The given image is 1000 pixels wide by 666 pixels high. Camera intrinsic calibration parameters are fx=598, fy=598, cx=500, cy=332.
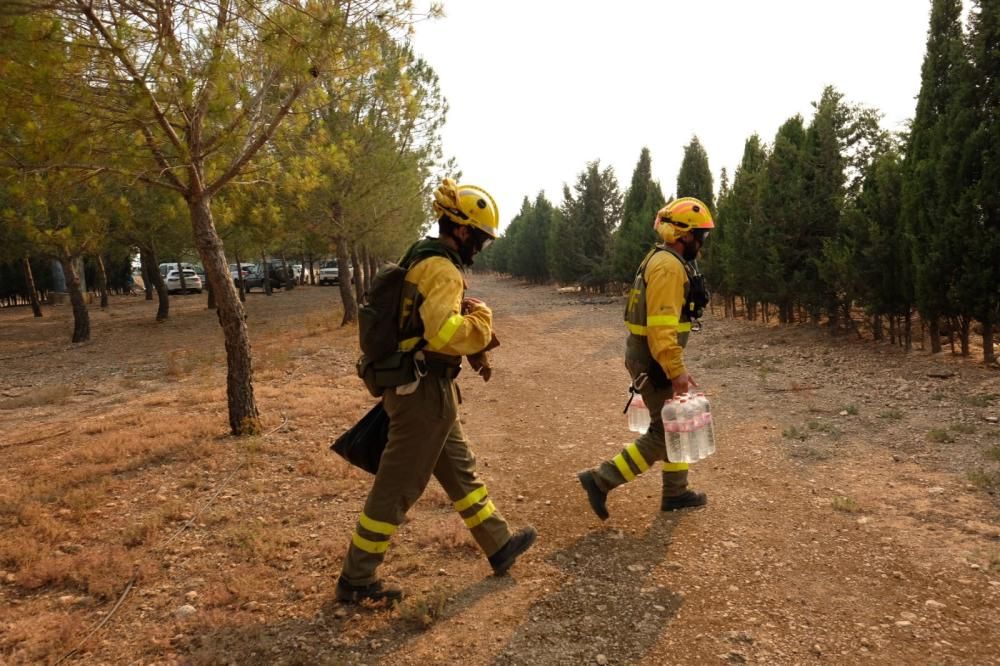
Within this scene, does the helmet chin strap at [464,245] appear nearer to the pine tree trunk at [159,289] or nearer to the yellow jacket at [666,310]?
the yellow jacket at [666,310]

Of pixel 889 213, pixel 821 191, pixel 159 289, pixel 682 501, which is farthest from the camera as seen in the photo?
pixel 159 289

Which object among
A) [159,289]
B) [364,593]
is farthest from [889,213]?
[159,289]

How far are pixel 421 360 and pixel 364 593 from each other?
1.29 m

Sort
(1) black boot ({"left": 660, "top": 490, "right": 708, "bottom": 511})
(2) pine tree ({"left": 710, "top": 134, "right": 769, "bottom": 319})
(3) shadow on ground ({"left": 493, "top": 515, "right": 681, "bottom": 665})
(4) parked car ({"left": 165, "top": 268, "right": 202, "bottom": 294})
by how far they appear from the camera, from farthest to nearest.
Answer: (4) parked car ({"left": 165, "top": 268, "right": 202, "bottom": 294}), (2) pine tree ({"left": 710, "top": 134, "right": 769, "bottom": 319}), (1) black boot ({"left": 660, "top": 490, "right": 708, "bottom": 511}), (3) shadow on ground ({"left": 493, "top": 515, "right": 681, "bottom": 665})

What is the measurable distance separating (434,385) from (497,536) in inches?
38.8

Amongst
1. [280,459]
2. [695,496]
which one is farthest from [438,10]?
[695,496]

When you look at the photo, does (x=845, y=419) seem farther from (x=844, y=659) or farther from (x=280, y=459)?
(x=280, y=459)

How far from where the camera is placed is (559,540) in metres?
3.93

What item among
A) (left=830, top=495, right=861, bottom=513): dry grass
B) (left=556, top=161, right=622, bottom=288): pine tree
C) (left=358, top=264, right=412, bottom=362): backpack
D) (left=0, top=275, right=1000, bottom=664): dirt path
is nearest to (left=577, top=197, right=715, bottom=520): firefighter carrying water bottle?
(left=0, top=275, right=1000, bottom=664): dirt path

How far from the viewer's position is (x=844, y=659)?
2.67 metres

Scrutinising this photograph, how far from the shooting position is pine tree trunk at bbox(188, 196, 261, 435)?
243 inches

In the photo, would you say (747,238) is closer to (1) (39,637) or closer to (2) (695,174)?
(2) (695,174)

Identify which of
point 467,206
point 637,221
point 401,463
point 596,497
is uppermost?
point 637,221

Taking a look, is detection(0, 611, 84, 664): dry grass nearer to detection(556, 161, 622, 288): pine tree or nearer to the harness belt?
the harness belt
